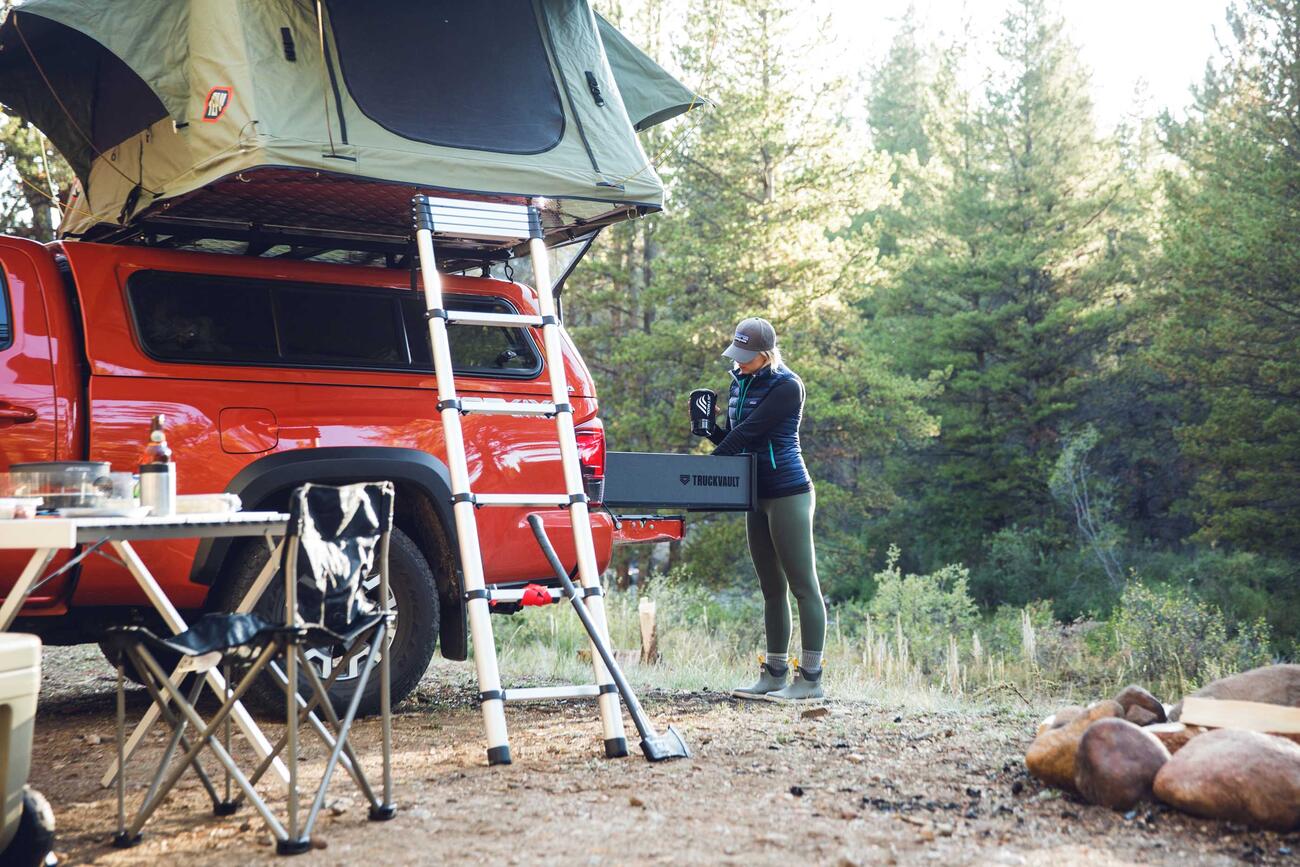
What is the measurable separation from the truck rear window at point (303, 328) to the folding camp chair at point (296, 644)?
5.12ft

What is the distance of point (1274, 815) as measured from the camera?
3566 mm

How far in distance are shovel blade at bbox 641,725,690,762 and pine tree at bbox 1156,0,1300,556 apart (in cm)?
1756

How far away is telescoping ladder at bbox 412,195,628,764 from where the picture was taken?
4711 mm

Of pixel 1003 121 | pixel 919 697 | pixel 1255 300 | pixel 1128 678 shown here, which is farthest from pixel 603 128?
pixel 1003 121

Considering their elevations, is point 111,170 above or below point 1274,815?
above

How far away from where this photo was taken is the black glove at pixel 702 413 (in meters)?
6.39

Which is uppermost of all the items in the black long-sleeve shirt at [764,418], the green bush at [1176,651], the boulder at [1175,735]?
the black long-sleeve shirt at [764,418]

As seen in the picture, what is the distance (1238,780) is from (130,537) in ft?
11.3

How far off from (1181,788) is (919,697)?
2954 millimetres

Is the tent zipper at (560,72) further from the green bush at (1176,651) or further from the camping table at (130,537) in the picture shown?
the green bush at (1176,651)

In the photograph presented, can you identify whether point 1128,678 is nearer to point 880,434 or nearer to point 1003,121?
point 880,434

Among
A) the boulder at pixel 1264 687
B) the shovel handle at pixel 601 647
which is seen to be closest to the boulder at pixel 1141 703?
the boulder at pixel 1264 687

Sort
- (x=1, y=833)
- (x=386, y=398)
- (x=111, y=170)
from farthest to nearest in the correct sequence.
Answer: (x=111, y=170), (x=386, y=398), (x=1, y=833)

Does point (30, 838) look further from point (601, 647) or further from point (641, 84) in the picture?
point (641, 84)
